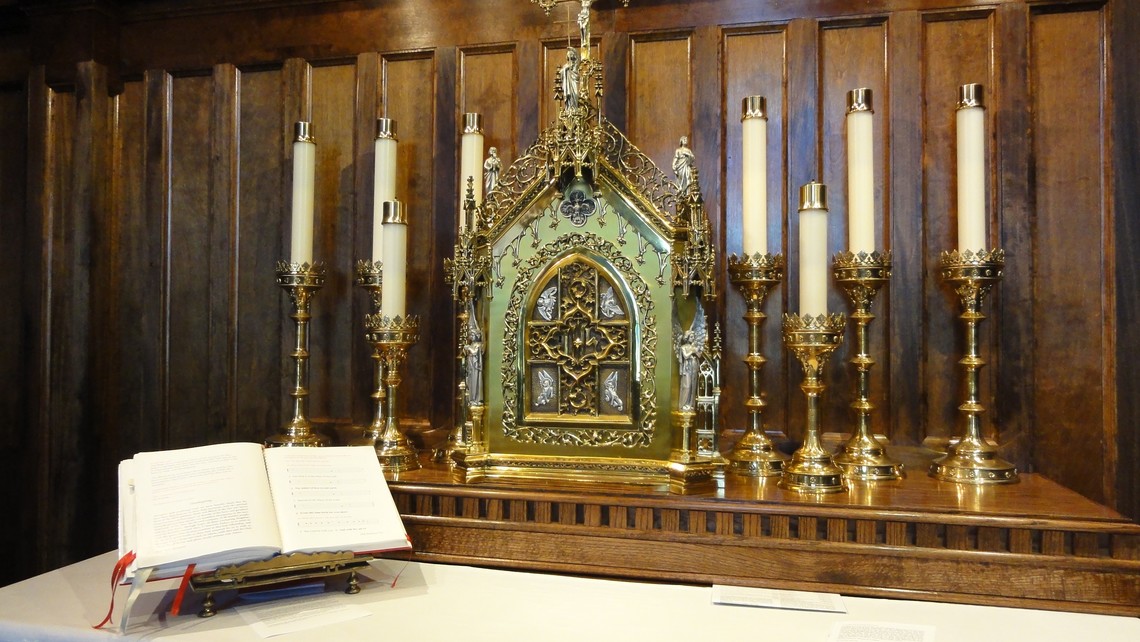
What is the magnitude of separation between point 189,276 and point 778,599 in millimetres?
2446

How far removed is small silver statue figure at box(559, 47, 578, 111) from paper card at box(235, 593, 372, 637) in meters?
1.41

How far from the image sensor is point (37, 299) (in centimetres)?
301

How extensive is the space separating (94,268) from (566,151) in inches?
78.7

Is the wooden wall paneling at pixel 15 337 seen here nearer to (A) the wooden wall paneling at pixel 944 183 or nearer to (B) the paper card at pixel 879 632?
(B) the paper card at pixel 879 632

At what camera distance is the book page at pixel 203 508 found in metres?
1.66

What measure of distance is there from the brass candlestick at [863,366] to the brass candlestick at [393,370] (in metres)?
1.27

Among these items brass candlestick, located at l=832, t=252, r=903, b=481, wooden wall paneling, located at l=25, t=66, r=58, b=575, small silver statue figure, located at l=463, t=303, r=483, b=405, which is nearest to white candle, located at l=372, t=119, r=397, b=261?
small silver statue figure, located at l=463, t=303, r=483, b=405

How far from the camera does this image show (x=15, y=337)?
3.12 metres

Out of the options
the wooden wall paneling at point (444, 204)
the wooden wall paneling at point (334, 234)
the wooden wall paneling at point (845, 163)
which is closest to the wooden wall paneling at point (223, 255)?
the wooden wall paneling at point (334, 234)

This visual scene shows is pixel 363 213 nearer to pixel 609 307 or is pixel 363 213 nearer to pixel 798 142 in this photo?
pixel 609 307

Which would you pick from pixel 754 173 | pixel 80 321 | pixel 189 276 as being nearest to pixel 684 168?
pixel 754 173

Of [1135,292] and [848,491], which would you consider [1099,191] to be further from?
[848,491]

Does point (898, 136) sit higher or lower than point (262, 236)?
higher

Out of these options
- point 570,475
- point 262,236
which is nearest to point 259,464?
point 570,475
